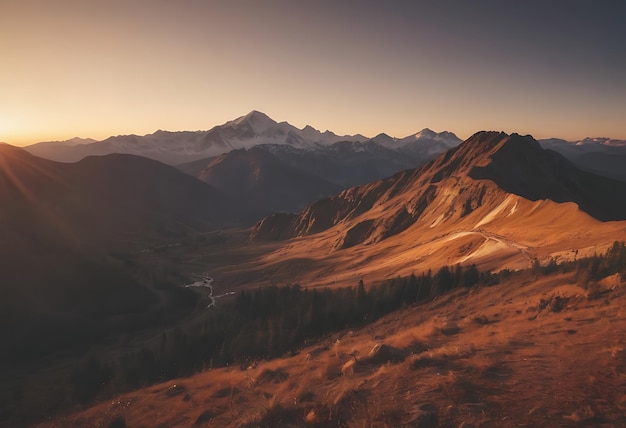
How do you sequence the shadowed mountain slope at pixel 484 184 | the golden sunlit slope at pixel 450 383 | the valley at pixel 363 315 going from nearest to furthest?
1. the golden sunlit slope at pixel 450 383
2. the valley at pixel 363 315
3. the shadowed mountain slope at pixel 484 184

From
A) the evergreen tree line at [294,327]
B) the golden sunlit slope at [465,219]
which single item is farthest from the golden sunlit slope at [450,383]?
the golden sunlit slope at [465,219]

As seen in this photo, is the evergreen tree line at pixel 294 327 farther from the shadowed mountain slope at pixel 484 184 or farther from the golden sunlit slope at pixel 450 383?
the shadowed mountain slope at pixel 484 184

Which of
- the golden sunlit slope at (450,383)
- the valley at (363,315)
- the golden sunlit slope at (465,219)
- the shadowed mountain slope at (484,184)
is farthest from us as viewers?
the shadowed mountain slope at (484,184)

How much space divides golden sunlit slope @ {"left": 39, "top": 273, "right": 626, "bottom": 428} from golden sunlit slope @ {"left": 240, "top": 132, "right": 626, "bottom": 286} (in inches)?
785

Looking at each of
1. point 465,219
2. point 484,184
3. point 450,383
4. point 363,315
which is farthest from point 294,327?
point 484,184

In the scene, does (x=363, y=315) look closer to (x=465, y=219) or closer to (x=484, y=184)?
(x=465, y=219)

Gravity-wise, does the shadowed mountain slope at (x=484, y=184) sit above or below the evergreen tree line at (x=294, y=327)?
above

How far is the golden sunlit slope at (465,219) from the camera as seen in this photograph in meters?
45.4

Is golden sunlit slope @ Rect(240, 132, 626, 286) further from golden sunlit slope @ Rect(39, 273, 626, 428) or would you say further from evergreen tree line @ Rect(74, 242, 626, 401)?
golden sunlit slope @ Rect(39, 273, 626, 428)

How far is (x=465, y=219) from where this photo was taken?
8369cm

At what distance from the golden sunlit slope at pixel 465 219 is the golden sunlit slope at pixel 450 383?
1994 centimetres

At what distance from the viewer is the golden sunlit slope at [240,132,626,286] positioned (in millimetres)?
45438

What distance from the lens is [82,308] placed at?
293ft

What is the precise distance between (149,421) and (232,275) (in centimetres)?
10777
